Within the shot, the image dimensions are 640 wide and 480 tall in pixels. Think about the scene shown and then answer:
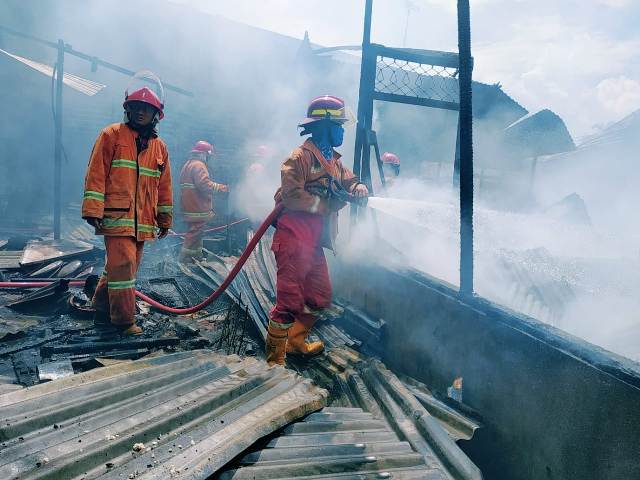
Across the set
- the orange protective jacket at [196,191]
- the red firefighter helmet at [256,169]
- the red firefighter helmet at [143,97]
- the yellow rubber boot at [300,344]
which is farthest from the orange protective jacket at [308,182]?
the red firefighter helmet at [256,169]

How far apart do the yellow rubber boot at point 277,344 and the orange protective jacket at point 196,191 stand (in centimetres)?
439

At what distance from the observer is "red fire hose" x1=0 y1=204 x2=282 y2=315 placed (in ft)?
13.3

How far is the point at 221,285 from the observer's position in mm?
4562

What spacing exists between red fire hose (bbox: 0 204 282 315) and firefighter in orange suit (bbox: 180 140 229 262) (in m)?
2.52

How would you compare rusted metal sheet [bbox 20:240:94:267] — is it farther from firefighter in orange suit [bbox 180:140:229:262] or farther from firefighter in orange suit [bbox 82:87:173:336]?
firefighter in orange suit [bbox 82:87:173:336]

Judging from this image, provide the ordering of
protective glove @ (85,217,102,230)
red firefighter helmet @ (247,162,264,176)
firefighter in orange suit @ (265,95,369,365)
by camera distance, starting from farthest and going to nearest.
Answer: red firefighter helmet @ (247,162,264,176), firefighter in orange suit @ (265,95,369,365), protective glove @ (85,217,102,230)

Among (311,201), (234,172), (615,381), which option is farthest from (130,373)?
(234,172)

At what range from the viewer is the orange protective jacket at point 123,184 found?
3619mm

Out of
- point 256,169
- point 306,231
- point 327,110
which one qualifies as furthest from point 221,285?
point 256,169

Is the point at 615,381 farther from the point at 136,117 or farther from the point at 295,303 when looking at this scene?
the point at 136,117

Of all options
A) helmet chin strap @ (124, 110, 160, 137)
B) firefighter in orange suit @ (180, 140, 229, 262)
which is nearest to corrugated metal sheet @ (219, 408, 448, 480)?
helmet chin strap @ (124, 110, 160, 137)

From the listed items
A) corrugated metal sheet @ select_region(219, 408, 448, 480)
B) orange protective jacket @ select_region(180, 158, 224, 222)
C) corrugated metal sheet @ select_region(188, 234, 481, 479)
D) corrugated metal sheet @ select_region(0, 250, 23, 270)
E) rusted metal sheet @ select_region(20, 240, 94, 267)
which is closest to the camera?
corrugated metal sheet @ select_region(219, 408, 448, 480)

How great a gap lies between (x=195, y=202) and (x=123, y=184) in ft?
12.6

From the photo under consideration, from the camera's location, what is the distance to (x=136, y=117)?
3889 millimetres
